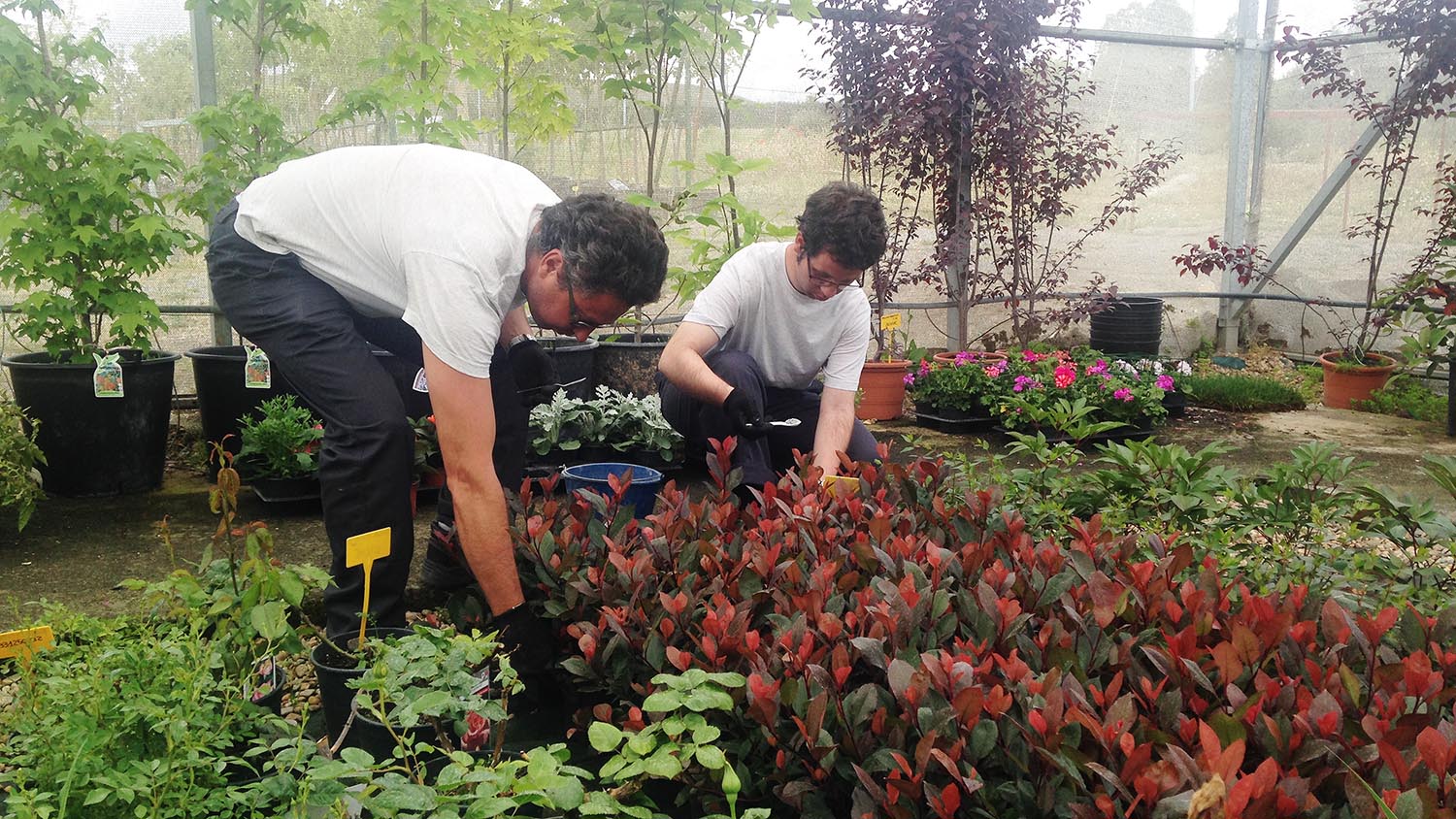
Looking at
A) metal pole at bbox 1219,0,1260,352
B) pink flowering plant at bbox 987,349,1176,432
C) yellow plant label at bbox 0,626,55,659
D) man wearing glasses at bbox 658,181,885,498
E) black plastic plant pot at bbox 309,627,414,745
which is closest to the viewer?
yellow plant label at bbox 0,626,55,659

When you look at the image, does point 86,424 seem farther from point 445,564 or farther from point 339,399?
point 339,399

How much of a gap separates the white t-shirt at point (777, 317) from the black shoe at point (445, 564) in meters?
1.09

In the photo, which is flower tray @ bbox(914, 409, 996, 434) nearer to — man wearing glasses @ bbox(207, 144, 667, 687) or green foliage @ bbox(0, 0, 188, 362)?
man wearing glasses @ bbox(207, 144, 667, 687)

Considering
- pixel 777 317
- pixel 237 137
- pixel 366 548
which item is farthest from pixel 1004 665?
pixel 237 137

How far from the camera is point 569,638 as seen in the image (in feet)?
6.95

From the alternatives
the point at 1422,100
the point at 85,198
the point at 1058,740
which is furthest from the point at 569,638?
the point at 1422,100

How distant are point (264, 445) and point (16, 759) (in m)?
2.42

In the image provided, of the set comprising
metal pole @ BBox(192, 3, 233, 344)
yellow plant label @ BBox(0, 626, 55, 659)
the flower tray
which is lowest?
the flower tray

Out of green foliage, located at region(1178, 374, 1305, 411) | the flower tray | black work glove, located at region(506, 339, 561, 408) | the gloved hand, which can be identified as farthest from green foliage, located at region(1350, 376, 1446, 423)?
black work glove, located at region(506, 339, 561, 408)

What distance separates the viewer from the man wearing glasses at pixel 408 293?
2129 mm

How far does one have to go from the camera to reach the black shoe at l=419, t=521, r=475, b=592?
2492 mm

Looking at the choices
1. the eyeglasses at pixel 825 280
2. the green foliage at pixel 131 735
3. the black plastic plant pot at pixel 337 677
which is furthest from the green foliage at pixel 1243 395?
the green foliage at pixel 131 735

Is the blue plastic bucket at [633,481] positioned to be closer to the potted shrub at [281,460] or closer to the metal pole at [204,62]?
the potted shrub at [281,460]

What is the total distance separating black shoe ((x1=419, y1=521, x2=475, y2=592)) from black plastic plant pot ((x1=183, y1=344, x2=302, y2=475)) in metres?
1.71
